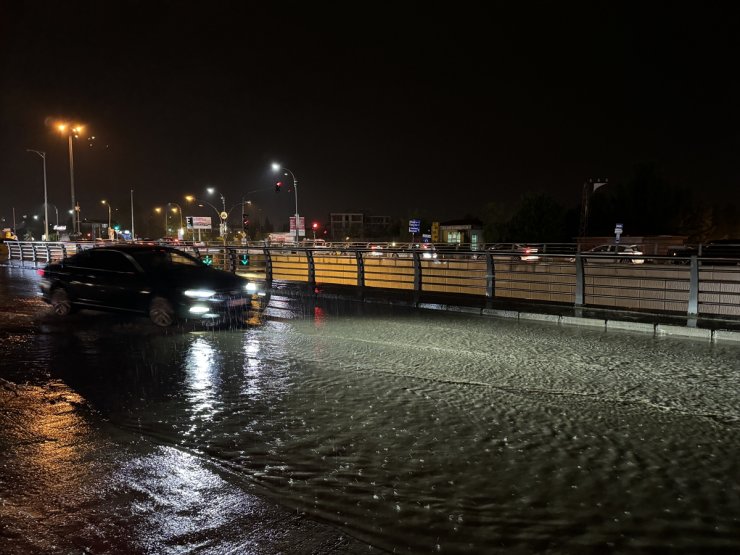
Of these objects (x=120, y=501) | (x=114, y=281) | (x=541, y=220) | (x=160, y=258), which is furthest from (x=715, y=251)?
(x=541, y=220)

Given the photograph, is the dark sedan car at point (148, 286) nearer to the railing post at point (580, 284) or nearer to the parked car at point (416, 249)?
the parked car at point (416, 249)

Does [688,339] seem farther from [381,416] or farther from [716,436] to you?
[381,416]

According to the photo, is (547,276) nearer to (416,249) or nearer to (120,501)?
(416,249)

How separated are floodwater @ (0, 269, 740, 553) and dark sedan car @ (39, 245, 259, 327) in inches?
83.6

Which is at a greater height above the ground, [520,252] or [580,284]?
[520,252]

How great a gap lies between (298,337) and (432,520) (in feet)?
23.2

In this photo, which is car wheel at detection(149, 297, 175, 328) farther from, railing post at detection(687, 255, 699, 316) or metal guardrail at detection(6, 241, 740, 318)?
railing post at detection(687, 255, 699, 316)

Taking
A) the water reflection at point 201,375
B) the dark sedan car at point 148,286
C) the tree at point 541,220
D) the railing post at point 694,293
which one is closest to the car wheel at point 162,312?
the dark sedan car at point 148,286

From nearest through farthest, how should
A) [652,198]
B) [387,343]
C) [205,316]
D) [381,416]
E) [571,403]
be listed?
[381,416]
[571,403]
[387,343]
[205,316]
[652,198]

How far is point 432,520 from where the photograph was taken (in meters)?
3.56

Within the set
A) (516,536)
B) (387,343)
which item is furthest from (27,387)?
(516,536)

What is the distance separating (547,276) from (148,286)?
2036 cm

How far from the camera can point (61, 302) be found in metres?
12.9

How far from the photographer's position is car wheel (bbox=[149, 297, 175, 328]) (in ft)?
37.1
